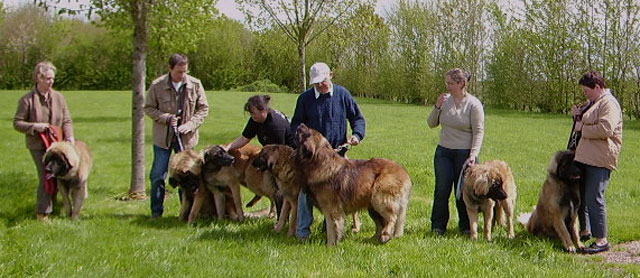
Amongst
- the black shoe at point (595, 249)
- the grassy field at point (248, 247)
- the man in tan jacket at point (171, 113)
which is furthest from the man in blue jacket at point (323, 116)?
the black shoe at point (595, 249)

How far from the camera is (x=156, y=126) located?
6.91 meters

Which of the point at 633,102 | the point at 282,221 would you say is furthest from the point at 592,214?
the point at 633,102

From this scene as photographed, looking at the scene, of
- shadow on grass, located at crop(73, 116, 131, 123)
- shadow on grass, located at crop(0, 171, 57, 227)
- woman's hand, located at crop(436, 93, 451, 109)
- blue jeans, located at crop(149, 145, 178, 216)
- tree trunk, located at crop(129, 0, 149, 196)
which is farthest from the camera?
shadow on grass, located at crop(73, 116, 131, 123)

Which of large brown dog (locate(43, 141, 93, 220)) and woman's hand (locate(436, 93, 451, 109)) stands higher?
woman's hand (locate(436, 93, 451, 109))

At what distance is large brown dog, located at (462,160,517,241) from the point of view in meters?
5.87

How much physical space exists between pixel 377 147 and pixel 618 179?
5857 mm

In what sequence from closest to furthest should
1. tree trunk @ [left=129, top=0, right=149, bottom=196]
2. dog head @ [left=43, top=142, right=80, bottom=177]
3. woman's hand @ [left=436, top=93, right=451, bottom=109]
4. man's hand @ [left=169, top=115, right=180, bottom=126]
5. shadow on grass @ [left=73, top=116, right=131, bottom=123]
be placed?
1. woman's hand @ [left=436, top=93, right=451, bottom=109]
2. dog head @ [left=43, top=142, right=80, bottom=177]
3. man's hand @ [left=169, top=115, right=180, bottom=126]
4. tree trunk @ [left=129, top=0, right=149, bottom=196]
5. shadow on grass @ [left=73, top=116, right=131, bottom=123]

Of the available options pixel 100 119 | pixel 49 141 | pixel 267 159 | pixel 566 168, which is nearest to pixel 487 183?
pixel 566 168

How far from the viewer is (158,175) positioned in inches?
277

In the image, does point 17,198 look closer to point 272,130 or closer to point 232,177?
point 232,177

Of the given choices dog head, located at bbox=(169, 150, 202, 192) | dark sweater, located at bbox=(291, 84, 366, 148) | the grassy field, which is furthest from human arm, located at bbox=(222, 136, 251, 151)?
the grassy field

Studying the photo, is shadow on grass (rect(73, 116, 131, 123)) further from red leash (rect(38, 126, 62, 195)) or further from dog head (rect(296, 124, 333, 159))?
dog head (rect(296, 124, 333, 159))

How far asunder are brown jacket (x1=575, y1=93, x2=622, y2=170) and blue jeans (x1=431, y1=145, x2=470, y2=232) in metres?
1.24

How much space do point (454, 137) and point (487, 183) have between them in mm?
719
